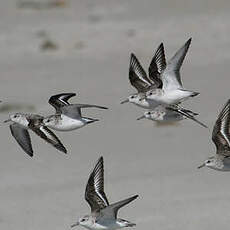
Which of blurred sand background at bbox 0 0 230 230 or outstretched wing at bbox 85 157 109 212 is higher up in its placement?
outstretched wing at bbox 85 157 109 212

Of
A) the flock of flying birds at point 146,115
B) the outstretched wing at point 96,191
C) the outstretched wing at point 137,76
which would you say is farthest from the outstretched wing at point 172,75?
the outstretched wing at point 96,191

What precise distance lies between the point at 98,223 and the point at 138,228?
10.7 ft

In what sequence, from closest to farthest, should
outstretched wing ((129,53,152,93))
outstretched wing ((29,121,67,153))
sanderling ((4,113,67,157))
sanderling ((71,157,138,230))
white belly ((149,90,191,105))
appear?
sanderling ((71,157,138,230)), outstretched wing ((29,121,67,153)), sanderling ((4,113,67,157)), white belly ((149,90,191,105)), outstretched wing ((129,53,152,93))

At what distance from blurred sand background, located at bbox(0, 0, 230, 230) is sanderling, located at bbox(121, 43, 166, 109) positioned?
2.14 metres

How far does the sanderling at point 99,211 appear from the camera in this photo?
9.51 metres

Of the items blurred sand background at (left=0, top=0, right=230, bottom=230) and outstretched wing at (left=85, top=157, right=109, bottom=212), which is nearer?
outstretched wing at (left=85, top=157, right=109, bottom=212)

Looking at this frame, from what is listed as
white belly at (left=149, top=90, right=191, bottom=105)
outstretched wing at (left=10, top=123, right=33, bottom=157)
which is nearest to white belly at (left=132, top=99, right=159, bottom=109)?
white belly at (left=149, top=90, right=191, bottom=105)

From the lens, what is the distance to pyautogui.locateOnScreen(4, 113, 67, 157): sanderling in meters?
10.0

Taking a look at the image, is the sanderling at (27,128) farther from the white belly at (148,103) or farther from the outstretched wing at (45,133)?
the white belly at (148,103)

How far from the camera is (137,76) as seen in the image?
11.6 metres

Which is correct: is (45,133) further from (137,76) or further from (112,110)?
(112,110)

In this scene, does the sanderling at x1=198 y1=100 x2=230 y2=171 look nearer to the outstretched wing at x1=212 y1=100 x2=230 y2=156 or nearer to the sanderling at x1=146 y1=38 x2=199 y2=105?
the outstretched wing at x1=212 y1=100 x2=230 y2=156

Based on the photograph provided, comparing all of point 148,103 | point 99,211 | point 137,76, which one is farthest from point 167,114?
point 99,211

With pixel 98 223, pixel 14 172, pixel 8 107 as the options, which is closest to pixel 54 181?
pixel 14 172
